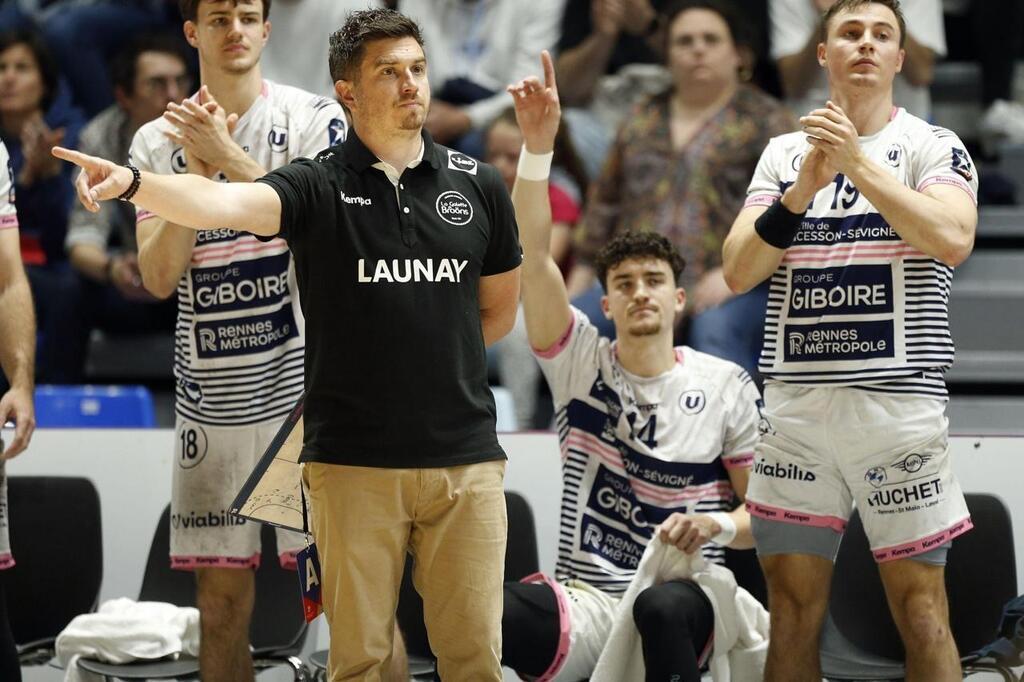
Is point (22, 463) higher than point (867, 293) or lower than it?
lower

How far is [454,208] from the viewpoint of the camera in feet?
10.2

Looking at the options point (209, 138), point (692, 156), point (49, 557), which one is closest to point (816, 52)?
point (692, 156)

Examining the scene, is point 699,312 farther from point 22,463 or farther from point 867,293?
point 22,463

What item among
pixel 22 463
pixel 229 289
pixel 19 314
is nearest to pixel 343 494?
pixel 229 289

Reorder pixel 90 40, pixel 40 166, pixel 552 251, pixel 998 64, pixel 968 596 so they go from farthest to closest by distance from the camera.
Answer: pixel 90 40 → pixel 998 64 → pixel 40 166 → pixel 552 251 → pixel 968 596

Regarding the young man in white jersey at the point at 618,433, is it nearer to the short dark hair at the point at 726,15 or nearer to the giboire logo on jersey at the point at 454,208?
the giboire logo on jersey at the point at 454,208

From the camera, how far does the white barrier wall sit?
15.8 feet

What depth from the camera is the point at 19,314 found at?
395 centimetres

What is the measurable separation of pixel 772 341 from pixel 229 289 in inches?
A: 56.0

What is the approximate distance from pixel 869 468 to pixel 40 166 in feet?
13.2

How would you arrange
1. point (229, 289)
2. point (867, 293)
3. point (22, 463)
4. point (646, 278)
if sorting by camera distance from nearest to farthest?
1. point (867, 293)
2. point (229, 289)
3. point (646, 278)
4. point (22, 463)

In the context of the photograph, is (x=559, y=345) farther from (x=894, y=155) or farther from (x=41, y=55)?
(x=41, y=55)

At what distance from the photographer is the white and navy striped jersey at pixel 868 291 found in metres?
3.55

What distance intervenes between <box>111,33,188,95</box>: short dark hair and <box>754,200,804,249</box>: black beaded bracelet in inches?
132
